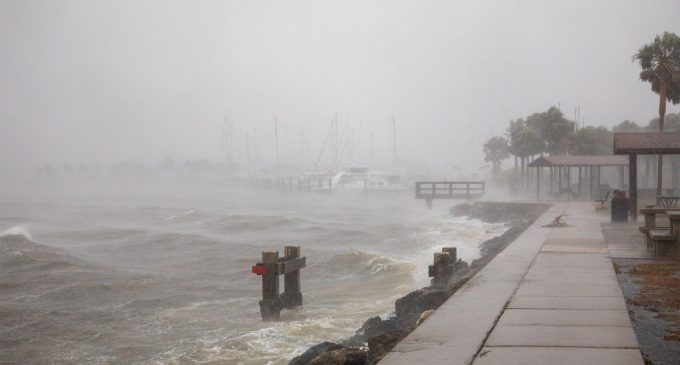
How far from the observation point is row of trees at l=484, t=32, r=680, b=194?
126 feet

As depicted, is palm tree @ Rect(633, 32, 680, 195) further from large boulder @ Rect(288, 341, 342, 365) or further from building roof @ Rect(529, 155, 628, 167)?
large boulder @ Rect(288, 341, 342, 365)

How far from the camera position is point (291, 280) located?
15828mm

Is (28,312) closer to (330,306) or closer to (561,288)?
(330,306)

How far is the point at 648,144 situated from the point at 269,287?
40.4 feet

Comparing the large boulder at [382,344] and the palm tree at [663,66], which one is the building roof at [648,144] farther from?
the palm tree at [663,66]

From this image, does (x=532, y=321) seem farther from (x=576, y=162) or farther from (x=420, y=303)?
(x=576, y=162)

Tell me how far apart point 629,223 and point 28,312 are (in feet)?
60.0

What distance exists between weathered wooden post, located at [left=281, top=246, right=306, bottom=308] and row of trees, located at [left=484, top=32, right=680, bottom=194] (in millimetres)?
21909

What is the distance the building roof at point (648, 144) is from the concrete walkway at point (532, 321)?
8467 mm

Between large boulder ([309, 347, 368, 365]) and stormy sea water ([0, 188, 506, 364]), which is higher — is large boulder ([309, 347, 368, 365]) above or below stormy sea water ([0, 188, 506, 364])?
above

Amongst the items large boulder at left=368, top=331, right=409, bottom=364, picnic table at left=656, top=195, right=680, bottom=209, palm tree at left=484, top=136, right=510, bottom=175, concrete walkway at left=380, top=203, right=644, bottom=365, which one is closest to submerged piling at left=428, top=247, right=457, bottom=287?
concrete walkway at left=380, top=203, right=644, bottom=365

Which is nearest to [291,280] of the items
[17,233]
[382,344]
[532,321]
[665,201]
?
[382,344]

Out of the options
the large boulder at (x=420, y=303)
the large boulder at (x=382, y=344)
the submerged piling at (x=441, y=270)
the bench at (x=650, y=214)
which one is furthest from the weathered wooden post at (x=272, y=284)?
the bench at (x=650, y=214)

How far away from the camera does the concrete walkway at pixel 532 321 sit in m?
5.93
